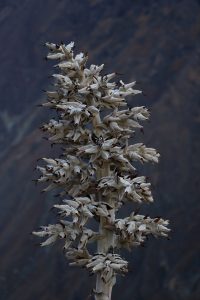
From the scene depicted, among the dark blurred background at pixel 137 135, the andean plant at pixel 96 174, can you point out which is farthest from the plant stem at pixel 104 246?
the dark blurred background at pixel 137 135

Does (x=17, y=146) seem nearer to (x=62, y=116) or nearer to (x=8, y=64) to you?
(x=8, y=64)

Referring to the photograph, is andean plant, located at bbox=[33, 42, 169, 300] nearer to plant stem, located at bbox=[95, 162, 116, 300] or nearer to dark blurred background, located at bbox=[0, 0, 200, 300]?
plant stem, located at bbox=[95, 162, 116, 300]

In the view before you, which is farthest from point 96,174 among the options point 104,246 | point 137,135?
point 137,135

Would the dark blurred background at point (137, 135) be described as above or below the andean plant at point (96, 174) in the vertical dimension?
above

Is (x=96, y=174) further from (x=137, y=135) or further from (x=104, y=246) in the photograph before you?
(x=137, y=135)

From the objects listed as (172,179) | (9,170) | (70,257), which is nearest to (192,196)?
(172,179)

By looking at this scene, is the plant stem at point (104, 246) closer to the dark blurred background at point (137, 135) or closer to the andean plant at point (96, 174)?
the andean plant at point (96, 174)
